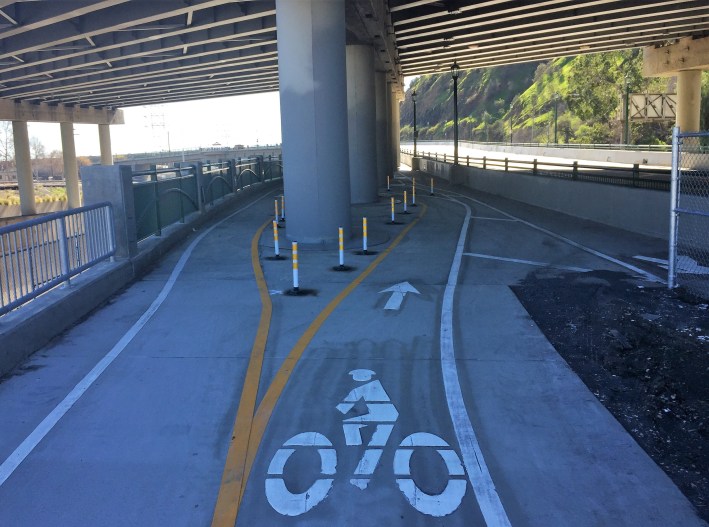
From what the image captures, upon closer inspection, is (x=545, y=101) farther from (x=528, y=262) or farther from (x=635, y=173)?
(x=528, y=262)

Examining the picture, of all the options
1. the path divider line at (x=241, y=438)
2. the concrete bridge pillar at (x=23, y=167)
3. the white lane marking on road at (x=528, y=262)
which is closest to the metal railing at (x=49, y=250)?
the path divider line at (x=241, y=438)

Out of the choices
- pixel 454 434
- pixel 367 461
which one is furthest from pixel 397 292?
pixel 367 461

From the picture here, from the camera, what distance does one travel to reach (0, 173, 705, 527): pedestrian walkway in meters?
4.47

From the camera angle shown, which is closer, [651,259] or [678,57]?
[651,259]

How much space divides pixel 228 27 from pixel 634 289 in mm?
26601

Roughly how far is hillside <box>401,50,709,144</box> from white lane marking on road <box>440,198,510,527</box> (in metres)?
54.3

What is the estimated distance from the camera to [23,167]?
66.2 metres

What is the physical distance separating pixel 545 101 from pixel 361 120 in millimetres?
87408

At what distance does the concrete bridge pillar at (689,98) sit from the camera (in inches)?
1821

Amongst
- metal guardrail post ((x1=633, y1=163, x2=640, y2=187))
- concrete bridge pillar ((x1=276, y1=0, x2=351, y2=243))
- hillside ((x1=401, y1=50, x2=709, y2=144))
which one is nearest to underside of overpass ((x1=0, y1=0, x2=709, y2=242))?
concrete bridge pillar ((x1=276, y1=0, x2=351, y2=243))

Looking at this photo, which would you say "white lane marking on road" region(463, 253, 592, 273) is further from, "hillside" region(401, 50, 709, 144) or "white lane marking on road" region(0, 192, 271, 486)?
"hillside" region(401, 50, 709, 144)

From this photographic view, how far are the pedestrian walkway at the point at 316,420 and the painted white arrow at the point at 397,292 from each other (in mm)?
53

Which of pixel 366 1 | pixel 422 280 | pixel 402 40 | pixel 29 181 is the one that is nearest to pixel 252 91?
pixel 29 181

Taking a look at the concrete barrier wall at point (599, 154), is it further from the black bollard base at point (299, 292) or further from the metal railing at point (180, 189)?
the black bollard base at point (299, 292)
